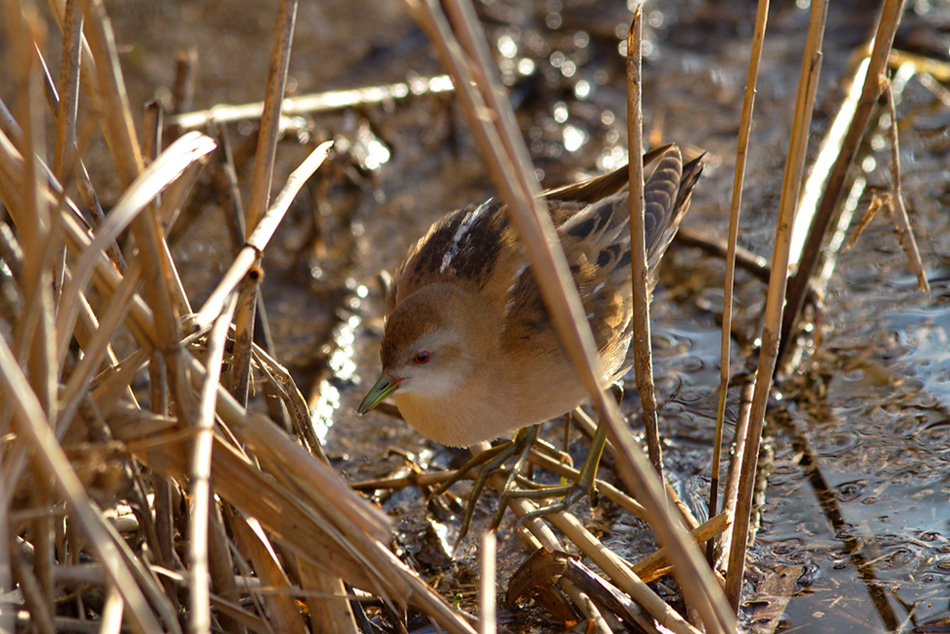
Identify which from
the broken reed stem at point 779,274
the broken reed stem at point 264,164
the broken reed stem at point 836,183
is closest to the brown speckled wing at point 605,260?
the broken reed stem at point 836,183

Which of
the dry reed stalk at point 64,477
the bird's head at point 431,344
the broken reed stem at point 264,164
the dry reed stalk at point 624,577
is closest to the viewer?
the dry reed stalk at point 64,477

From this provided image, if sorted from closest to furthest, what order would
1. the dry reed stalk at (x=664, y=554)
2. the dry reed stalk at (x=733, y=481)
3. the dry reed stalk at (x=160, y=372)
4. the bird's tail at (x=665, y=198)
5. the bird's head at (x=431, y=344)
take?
the dry reed stalk at (x=160, y=372) < the dry reed stalk at (x=664, y=554) < the dry reed stalk at (x=733, y=481) < the bird's head at (x=431, y=344) < the bird's tail at (x=665, y=198)

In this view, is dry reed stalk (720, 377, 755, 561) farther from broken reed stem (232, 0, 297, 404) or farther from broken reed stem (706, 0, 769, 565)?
broken reed stem (232, 0, 297, 404)

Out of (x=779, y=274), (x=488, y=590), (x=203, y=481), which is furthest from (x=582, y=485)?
(x=203, y=481)

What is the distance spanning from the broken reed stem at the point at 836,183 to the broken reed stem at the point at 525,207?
1465 mm

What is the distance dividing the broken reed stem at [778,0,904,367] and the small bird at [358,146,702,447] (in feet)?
2.00

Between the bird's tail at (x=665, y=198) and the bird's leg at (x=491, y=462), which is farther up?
the bird's tail at (x=665, y=198)

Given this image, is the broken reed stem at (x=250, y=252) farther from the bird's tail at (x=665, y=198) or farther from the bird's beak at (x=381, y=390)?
the bird's tail at (x=665, y=198)

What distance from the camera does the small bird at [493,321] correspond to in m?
2.84

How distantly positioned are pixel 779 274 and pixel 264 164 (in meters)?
1.33

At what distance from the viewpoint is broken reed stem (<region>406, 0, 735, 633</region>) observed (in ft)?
5.01

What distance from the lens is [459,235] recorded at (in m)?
3.05

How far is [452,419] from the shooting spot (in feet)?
9.45


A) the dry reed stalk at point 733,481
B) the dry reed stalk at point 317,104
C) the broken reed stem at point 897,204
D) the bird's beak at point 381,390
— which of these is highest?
the dry reed stalk at point 317,104
